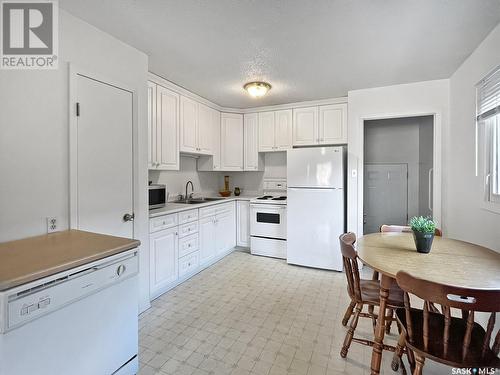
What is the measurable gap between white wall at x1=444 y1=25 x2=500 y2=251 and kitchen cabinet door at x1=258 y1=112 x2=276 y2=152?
2320 mm

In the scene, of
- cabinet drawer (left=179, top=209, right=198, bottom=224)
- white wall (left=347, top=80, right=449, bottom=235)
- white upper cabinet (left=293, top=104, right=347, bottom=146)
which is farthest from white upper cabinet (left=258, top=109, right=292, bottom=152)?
cabinet drawer (left=179, top=209, right=198, bottom=224)

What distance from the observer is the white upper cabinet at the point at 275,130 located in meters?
4.13

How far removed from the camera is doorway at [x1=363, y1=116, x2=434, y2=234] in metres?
4.09

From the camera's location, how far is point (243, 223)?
13.9ft

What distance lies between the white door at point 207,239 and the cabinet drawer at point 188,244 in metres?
0.11

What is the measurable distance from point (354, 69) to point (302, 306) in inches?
99.4

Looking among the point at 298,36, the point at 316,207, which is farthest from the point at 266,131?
the point at 298,36

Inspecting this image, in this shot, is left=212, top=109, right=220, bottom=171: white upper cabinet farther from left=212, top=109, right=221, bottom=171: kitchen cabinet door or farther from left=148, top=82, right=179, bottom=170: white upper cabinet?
left=148, top=82, right=179, bottom=170: white upper cabinet

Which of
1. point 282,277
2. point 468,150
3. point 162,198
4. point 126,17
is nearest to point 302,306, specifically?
point 282,277

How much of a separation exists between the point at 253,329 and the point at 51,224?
1711mm

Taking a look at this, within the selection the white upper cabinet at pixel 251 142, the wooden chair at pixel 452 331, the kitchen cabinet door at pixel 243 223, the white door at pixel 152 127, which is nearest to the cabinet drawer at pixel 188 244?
the white door at pixel 152 127

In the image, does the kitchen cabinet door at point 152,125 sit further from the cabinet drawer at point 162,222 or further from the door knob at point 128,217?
the door knob at point 128,217

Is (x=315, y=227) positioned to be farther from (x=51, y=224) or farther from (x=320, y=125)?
(x=51, y=224)

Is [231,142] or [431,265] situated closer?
[431,265]
